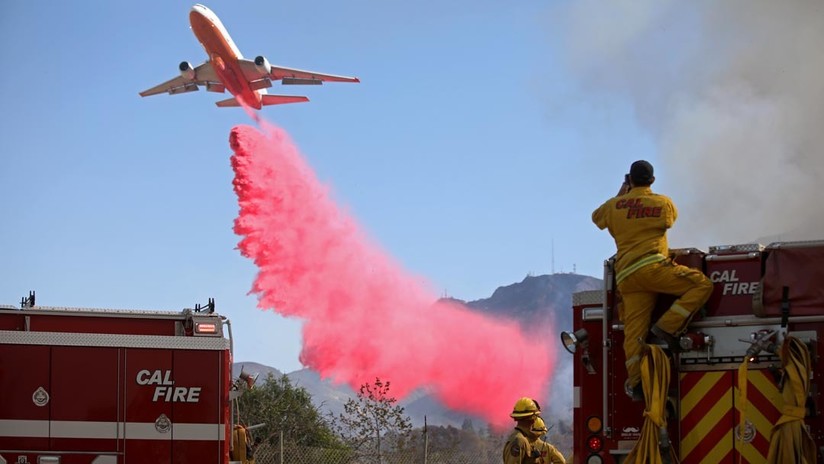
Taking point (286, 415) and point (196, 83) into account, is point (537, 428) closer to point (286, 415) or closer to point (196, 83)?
point (286, 415)

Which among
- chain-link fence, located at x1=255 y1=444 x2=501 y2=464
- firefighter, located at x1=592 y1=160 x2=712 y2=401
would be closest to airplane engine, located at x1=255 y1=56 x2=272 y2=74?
chain-link fence, located at x1=255 y1=444 x2=501 y2=464

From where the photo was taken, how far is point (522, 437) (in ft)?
32.6

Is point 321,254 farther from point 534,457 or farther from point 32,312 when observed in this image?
point 534,457

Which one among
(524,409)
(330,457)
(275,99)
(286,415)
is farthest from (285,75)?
(524,409)

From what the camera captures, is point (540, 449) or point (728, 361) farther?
point (540, 449)

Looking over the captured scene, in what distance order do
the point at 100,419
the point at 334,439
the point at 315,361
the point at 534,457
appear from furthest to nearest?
the point at 315,361
the point at 334,439
the point at 100,419
the point at 534,457

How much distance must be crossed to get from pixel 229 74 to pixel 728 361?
42.6m

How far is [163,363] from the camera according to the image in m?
12.5

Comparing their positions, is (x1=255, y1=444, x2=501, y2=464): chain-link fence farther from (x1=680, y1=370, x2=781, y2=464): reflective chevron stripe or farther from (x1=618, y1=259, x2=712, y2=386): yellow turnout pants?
(x1=680, y1=370, x2=781, y2=464): reflective chevron stripe

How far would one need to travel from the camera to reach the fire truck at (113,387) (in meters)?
12.2

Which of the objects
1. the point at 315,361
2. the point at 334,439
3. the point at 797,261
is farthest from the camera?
the point at 315,361

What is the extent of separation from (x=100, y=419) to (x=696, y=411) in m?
6.44

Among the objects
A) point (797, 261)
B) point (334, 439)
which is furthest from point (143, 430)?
point (334, 439)

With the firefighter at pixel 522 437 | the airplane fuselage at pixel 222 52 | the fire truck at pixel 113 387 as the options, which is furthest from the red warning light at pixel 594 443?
the airplane fuselage at pixel 222 52
